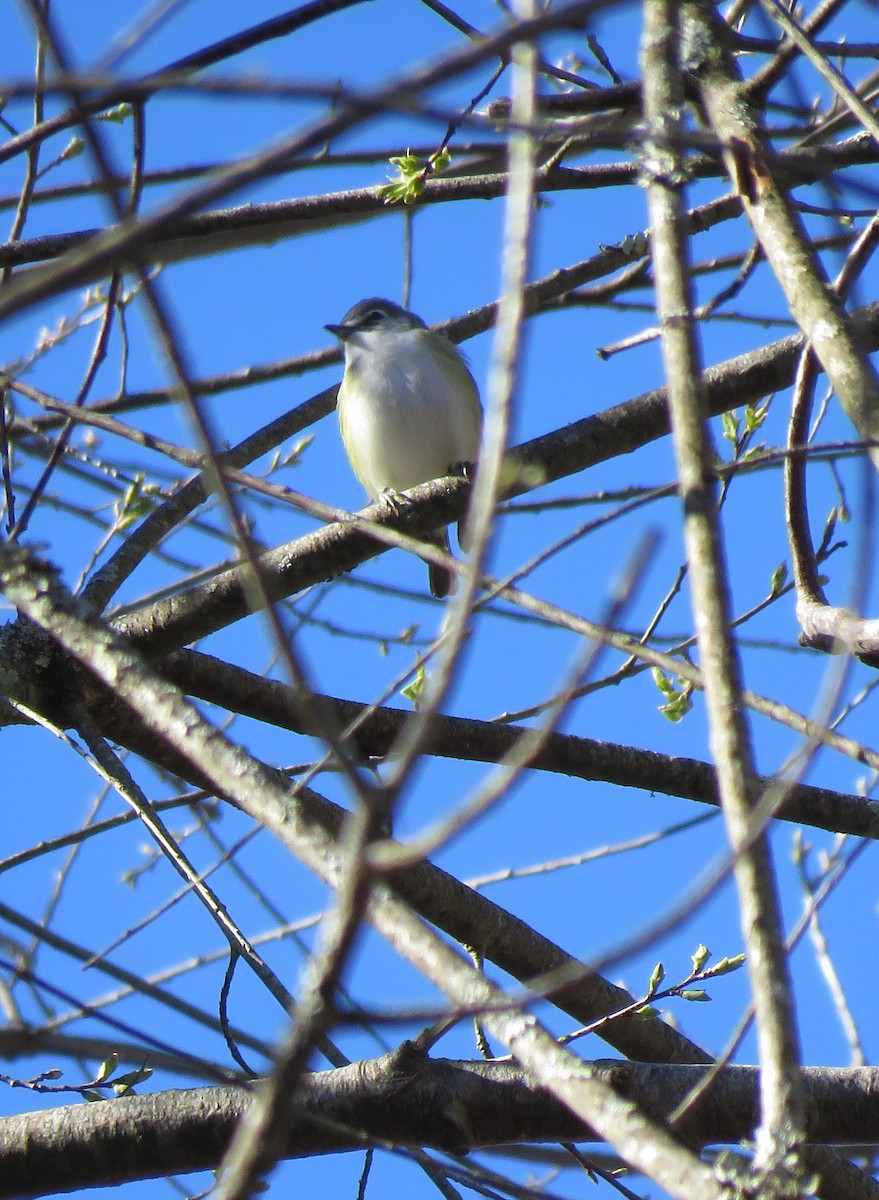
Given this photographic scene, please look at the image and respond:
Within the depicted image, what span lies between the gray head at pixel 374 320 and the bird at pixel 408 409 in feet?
0.09

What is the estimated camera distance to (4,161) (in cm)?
310

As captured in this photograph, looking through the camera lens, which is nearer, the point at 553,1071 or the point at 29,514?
the point at 553,1071

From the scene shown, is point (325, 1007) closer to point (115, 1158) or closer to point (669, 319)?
point (669, 319)

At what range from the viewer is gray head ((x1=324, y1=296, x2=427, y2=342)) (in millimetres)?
7234

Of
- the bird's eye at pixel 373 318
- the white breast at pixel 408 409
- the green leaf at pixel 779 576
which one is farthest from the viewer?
the bird's eye at pixel 373 318

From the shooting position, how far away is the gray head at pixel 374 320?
23.7ft

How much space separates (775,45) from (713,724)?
2043 mm

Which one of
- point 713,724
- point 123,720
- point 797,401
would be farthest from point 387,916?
point 123,720

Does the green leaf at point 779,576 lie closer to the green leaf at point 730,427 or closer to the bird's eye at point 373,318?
the green leaf at point 730,427

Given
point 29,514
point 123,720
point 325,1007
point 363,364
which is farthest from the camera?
point 363,364

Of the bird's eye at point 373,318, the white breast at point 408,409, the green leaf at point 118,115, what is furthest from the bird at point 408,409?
the green leaf at point 118,115

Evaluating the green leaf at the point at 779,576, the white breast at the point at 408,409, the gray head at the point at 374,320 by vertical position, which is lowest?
the green leaf at the point at 779,576

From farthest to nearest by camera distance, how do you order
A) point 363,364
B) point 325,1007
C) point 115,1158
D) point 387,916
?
1. point 363,364
2. point 115,1158
3. point 387,916
4. point 325,1007

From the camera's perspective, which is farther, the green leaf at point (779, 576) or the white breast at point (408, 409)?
the white breast at point (408, 409)
